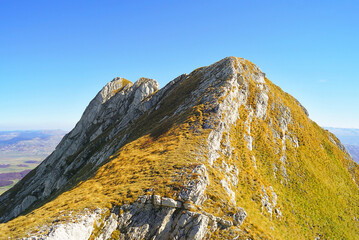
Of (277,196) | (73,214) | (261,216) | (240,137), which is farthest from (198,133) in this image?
(73,214)

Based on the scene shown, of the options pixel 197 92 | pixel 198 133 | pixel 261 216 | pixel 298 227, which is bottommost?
pixel 298 227

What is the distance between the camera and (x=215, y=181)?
77.9 feet

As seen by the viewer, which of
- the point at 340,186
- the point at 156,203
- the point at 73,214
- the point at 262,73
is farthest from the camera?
the point at 262,73

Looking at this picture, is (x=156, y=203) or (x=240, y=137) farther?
(x=240, y=137)

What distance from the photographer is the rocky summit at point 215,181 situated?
714 inches

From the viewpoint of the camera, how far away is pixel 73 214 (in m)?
17.7

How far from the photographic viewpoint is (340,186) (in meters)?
47.6

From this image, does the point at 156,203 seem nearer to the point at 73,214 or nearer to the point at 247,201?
the point at 73,214

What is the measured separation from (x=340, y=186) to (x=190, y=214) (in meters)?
51.6

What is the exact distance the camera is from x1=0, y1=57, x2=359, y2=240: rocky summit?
18.1m

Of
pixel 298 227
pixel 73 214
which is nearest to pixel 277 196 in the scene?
pixel 298 227

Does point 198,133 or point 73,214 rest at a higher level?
point 198,133

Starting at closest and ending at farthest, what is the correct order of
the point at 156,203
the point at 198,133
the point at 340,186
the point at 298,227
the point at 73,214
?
the point at 73,214
the point at 156,203
the point at 298,227
the point at 198,133
the point at 340,186

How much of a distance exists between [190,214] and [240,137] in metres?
23.9
